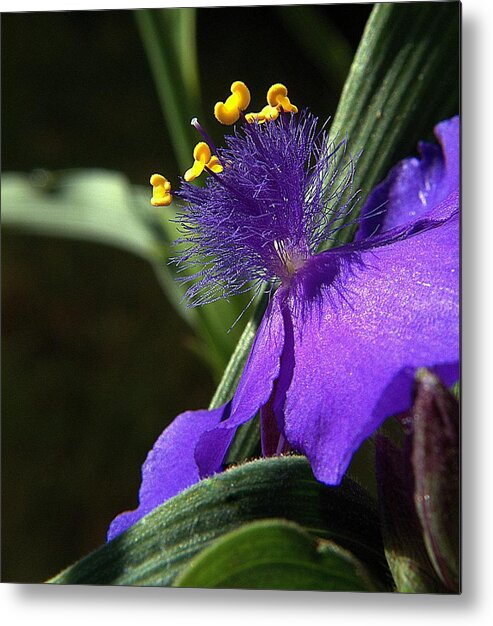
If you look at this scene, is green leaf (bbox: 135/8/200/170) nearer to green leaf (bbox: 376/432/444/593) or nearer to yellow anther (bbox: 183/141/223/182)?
yellow anther (bbox: 183/141/223/182)

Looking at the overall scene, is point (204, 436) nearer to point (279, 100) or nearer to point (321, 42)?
point (279, 100)

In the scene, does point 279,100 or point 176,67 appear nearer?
point 279,100

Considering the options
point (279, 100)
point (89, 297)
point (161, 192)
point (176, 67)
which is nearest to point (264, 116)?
point (279, 100)

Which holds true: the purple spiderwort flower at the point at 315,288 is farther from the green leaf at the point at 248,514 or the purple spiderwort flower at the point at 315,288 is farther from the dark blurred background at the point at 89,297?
the dark blurred background at the point at 89,297

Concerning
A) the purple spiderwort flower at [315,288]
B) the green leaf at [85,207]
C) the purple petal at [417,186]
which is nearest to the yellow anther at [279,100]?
the purple spiderwort flower at [315,288]

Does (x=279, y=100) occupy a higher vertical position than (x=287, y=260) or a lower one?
higher
